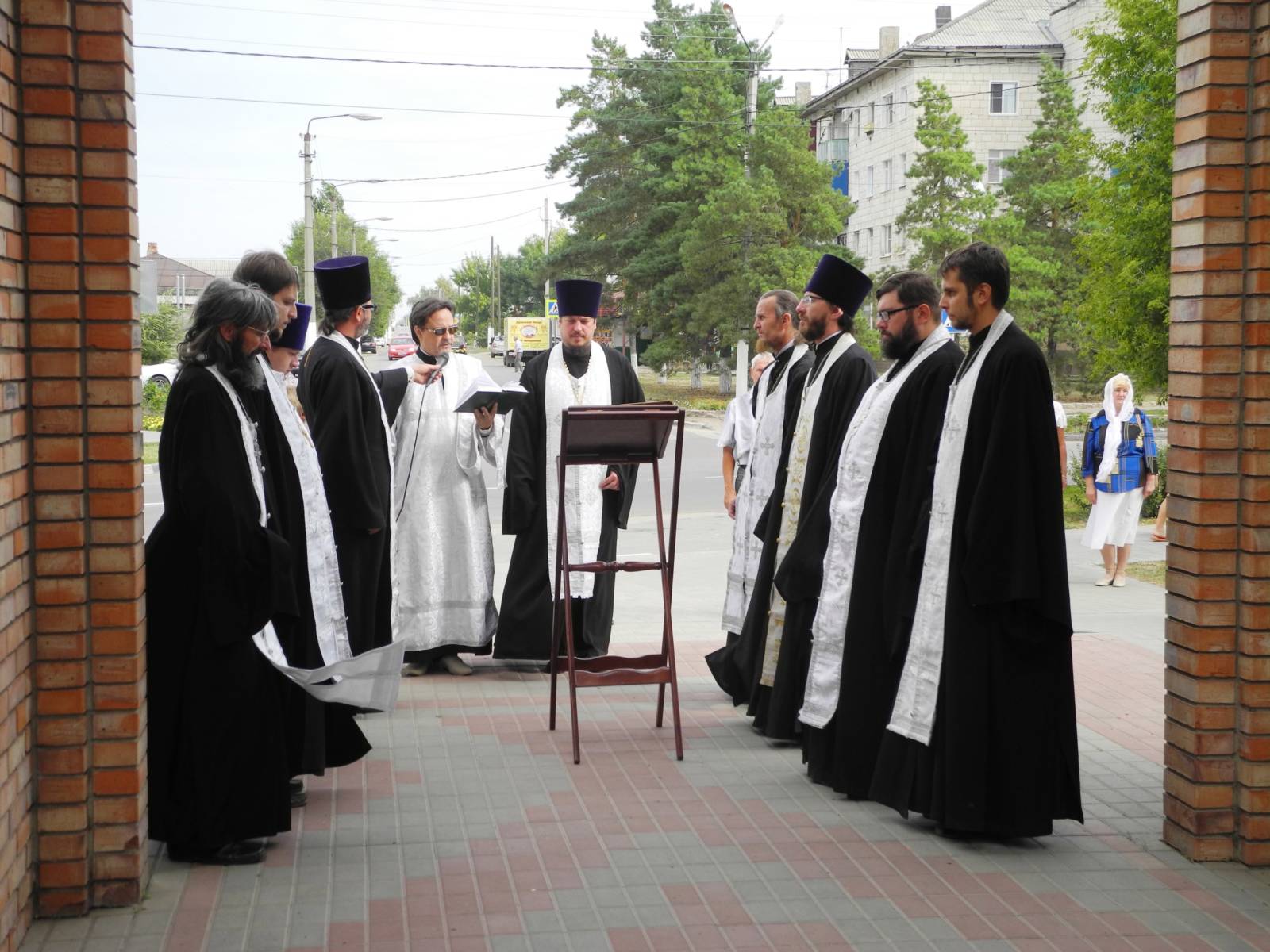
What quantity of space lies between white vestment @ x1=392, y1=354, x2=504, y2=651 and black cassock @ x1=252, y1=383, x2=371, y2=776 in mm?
2758

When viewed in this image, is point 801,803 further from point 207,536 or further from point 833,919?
point 207,536

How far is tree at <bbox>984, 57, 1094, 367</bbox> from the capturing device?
140 ft

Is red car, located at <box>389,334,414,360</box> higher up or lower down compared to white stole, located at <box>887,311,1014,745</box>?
higher up

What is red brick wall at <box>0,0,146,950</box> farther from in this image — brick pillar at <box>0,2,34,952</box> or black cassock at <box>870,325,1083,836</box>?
black cassock at <box>870,325,1083,836</box>

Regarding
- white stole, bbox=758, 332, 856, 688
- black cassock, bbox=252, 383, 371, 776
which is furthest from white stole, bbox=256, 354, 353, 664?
white stole, bbox=758, 332, 856, 688

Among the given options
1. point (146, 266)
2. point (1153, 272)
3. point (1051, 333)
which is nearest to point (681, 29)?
point (1051, 333)

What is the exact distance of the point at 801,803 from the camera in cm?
593

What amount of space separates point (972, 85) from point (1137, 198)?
43.6 meters

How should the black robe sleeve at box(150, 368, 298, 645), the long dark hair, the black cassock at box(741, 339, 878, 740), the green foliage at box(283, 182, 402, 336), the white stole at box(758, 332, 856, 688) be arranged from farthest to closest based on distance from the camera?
1. the green foliage at box(283, 182, 402, 336)
2. the white stole at box(758, 332, 856, 688)
3. the black cassock at box(741, 339, 878, 740)
4. the long dark hair
5. the black robe sleeve at box(150, 368, 298, 645)

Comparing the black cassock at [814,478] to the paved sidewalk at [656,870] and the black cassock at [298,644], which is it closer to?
the paved sidewalk at [656,870]

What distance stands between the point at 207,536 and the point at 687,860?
1.98 metres

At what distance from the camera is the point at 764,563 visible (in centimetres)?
711

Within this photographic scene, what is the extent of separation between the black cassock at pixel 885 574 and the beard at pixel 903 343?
0.19ft

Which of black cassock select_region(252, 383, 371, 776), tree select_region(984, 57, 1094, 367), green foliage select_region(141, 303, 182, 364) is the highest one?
tree select_region(984, 57, 1094, 367)
